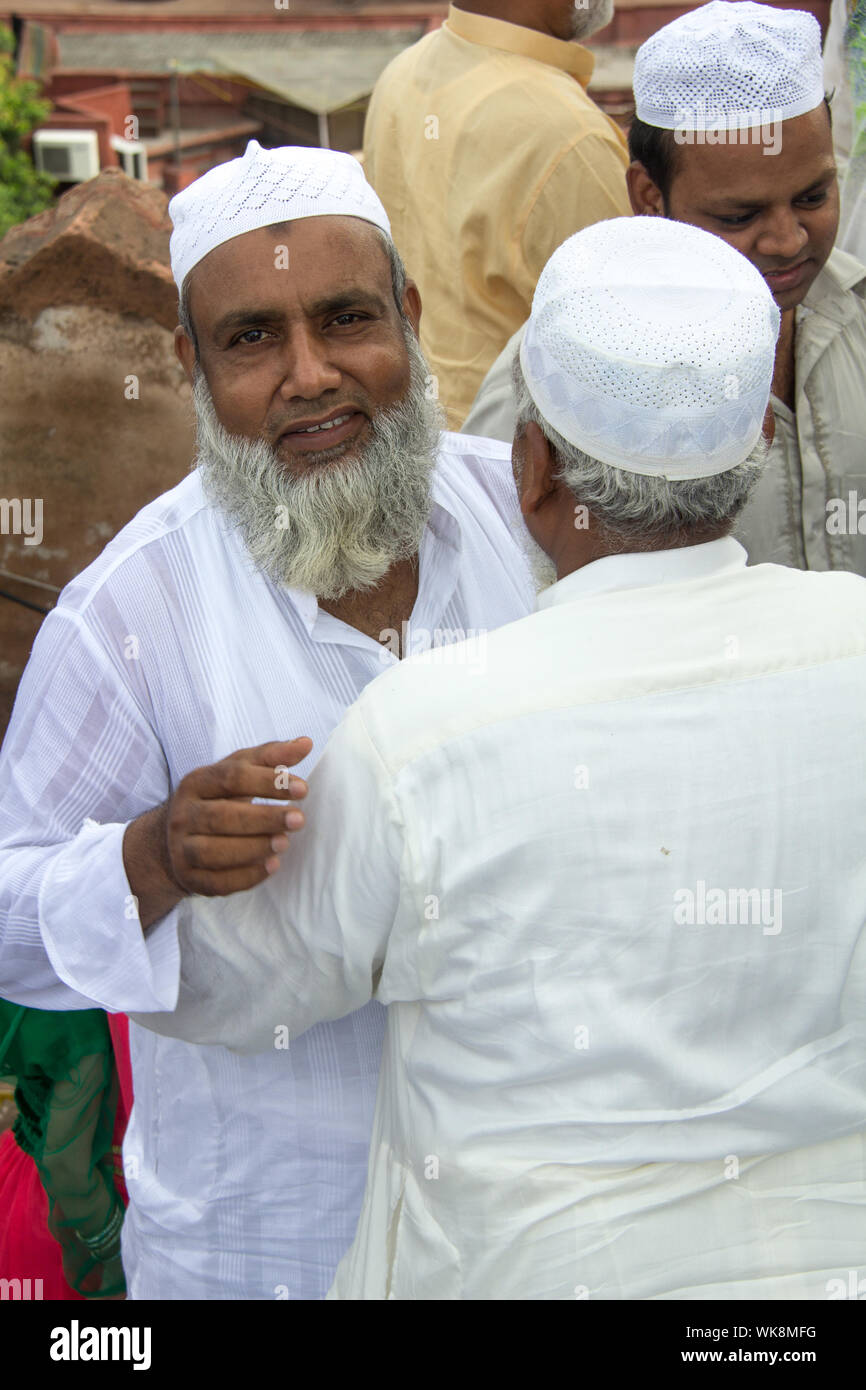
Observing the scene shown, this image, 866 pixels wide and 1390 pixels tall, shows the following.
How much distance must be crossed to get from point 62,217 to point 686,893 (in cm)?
286

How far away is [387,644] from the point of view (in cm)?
196

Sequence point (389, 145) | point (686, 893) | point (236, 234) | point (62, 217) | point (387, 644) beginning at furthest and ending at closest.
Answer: point (62, 217), point (389, 145), point (387, 644), point (236, 234), point (686, 893)

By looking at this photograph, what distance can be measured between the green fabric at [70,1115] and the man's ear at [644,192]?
1745mm

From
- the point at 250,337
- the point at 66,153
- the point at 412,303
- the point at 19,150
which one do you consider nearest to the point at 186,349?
the point at 250,337

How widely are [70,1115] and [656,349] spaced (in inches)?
69.4

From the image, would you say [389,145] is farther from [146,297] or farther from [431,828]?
[431,828]

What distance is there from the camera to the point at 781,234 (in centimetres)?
231

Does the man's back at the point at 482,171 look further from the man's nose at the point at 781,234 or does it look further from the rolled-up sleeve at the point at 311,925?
the rolled-up sleeve at the point at 311,925

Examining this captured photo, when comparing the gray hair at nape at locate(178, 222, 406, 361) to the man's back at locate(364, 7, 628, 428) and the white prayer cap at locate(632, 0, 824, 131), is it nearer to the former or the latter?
the white prayer cap at locate(632, 0, 824, 131)

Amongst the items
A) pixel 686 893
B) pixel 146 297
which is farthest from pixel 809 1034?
pixel 146 297

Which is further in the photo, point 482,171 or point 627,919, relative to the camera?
point 482,171

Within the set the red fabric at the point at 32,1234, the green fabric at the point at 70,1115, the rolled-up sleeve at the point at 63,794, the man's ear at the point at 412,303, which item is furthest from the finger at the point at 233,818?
the red fabric at the point at 32,1234

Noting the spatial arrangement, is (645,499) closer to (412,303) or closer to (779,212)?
(412,303)

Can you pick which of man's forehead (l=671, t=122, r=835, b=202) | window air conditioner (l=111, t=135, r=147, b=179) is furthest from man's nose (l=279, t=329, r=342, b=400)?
window air conditioner (l=111, t=135, r=147, b=179)
